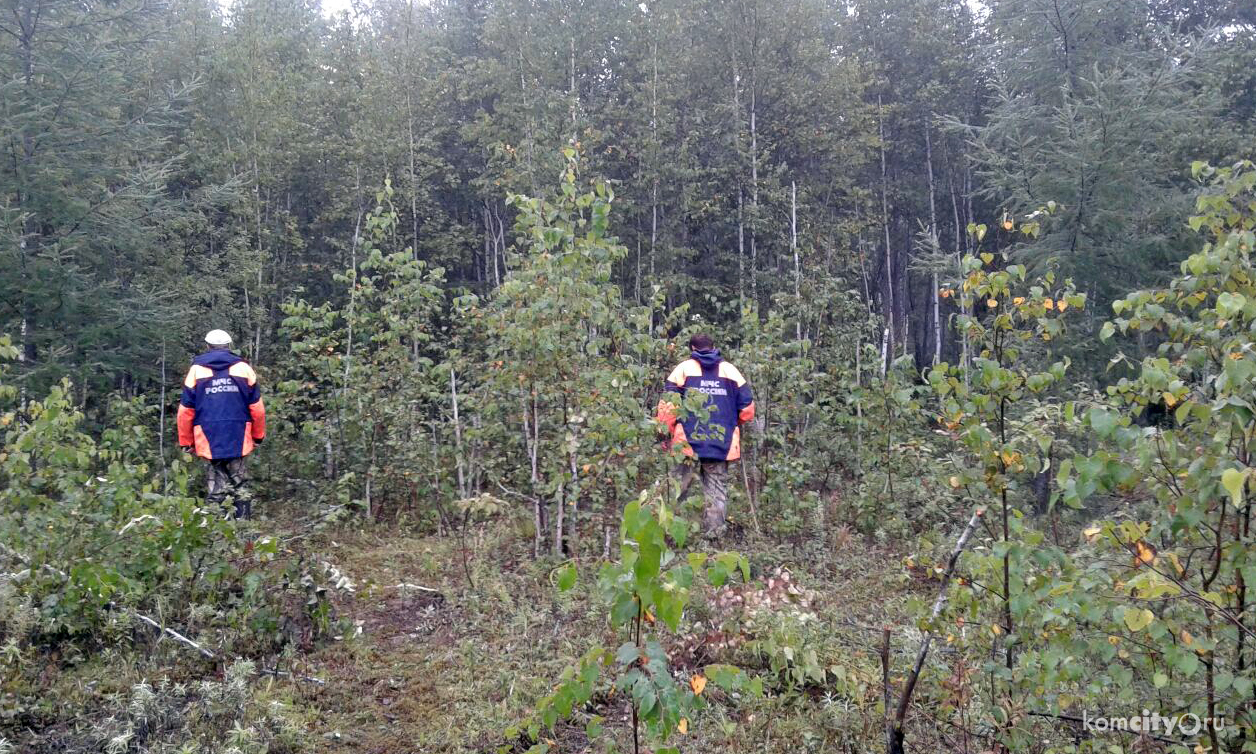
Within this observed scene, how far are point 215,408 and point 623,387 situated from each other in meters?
3.95

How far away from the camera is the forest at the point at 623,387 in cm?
318

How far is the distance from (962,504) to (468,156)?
13062 millimetres

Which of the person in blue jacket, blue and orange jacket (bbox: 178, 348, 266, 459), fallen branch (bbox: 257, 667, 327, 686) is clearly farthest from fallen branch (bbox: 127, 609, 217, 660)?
the person in blue jacket

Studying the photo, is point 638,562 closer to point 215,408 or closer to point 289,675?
point 289,675

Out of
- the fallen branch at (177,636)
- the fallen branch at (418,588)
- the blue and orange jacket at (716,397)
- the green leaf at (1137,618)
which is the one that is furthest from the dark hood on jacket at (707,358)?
the green leaf at (1137,618)

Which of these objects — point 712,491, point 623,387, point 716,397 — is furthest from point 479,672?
point 716,397

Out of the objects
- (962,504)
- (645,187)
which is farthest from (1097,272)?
(645,187)

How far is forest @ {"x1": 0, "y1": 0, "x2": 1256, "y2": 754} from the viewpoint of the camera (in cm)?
318

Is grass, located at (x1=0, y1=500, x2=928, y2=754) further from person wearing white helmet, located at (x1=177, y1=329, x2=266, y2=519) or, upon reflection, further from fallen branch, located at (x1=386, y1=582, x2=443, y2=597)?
person wearing white helmet, located at (x1=177, y1=329, x2=266, y2=519)

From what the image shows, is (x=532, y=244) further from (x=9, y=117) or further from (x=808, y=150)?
(x=808, y=150)

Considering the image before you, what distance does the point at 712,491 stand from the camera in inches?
314

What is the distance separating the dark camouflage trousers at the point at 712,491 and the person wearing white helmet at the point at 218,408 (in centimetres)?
420

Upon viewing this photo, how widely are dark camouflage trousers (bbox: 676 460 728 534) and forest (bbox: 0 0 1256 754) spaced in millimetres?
67

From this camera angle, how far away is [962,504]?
8.58 meters
